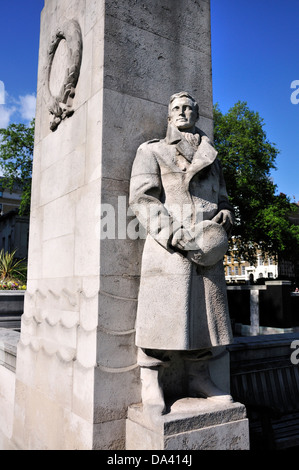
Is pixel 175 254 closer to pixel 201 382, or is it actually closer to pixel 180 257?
pixel 180 257

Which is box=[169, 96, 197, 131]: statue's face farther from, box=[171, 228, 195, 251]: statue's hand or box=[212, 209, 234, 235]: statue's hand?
box=[171, 228, 195, 251]: statue's hand

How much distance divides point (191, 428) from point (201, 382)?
528mm

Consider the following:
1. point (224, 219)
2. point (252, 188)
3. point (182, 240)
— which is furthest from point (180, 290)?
point (252, 188)

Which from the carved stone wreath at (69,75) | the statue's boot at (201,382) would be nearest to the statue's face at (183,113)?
the carved stone wreath at (69,75)

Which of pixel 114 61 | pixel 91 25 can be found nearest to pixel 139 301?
pixel 114 61

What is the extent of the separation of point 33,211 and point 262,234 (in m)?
24.9

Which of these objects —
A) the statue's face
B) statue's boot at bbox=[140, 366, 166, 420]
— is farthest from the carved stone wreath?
statue's boot at bbox=[140, 366, 166, 420]

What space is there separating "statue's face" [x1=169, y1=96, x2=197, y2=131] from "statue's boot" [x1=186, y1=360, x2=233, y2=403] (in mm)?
2201

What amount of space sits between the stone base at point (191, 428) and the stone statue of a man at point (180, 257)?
127 mm

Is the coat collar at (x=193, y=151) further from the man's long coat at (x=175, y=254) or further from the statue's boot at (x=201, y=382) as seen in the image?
the statue's boot at (x=201, y=382)

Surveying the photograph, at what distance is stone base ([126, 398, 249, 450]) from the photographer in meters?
2.95

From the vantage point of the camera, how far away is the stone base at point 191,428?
9.68ft
